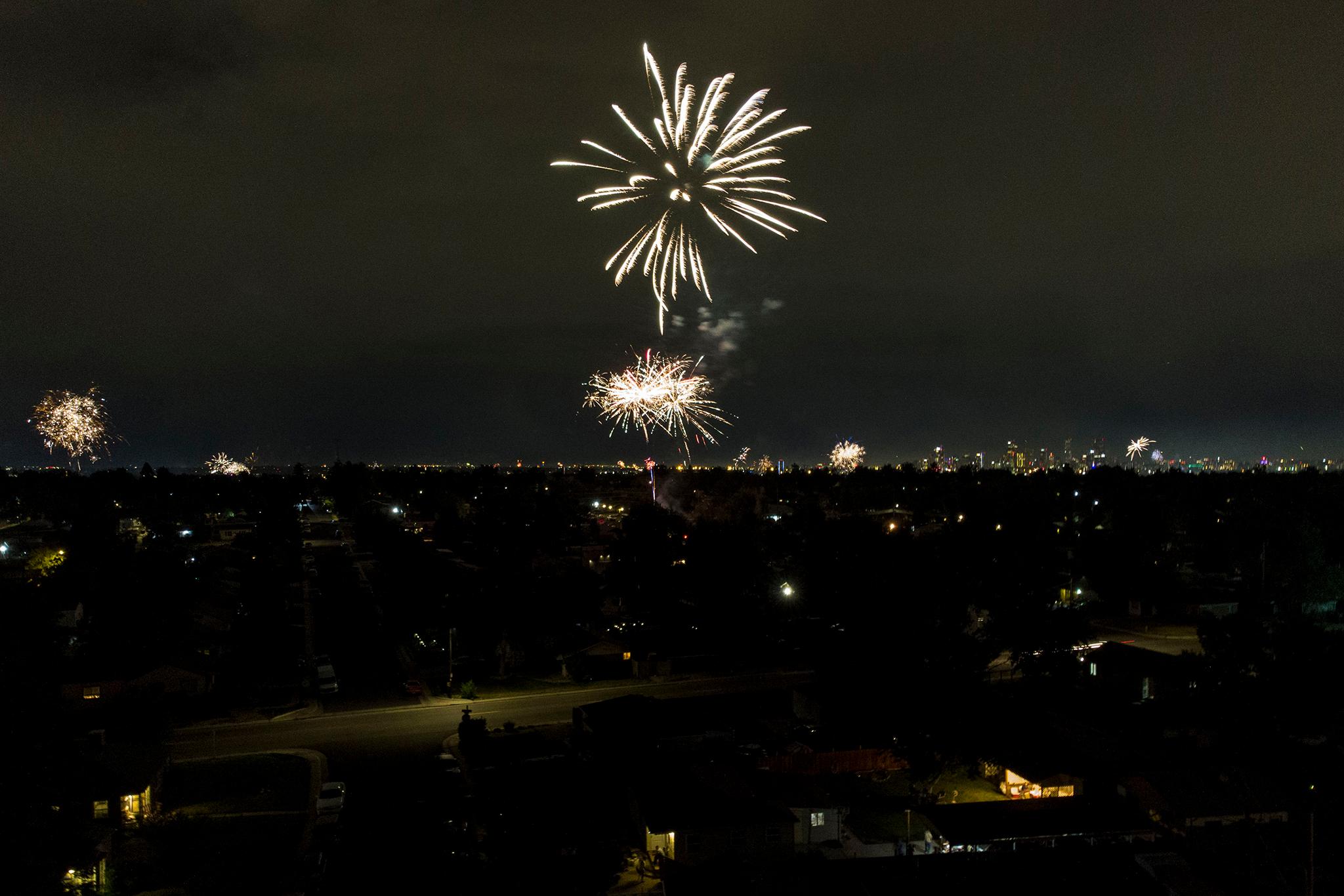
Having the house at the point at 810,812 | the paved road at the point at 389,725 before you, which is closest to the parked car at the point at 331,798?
the paved road at the point at 389,725

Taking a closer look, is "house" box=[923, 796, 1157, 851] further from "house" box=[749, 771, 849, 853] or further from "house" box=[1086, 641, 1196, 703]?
"house" box=[1086, 641, 1196, 703]

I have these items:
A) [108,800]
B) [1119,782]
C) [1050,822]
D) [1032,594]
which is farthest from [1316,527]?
[108,800]

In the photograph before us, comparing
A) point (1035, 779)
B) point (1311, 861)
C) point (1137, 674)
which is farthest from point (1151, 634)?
point (1311, 861)

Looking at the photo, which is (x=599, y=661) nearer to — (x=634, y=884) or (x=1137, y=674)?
(x=634, y=884)

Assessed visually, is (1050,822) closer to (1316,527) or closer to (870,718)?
(870,718)

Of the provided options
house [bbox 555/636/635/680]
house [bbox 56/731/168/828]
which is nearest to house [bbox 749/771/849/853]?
house [bbox 56/731/168/828]

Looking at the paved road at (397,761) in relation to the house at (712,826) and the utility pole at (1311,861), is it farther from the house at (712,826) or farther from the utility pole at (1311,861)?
the utility pole at (1311,861)
